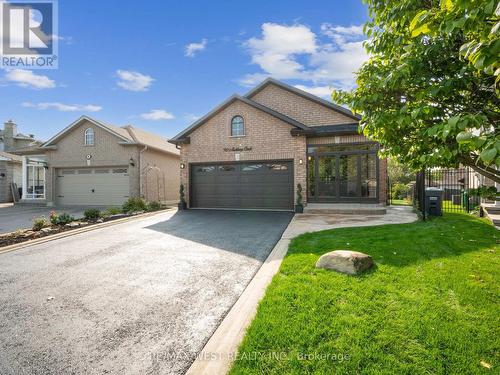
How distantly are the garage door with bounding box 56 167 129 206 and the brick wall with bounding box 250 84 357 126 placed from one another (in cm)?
1039

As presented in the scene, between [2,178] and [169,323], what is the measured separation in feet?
86.0

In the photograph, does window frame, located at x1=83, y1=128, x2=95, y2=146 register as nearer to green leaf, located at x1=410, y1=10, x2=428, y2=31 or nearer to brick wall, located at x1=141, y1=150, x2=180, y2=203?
brick wall, located at x1=141, y1=150, x2=180, y2=203

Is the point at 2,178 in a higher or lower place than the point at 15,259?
higher

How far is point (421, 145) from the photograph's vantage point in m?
3.54

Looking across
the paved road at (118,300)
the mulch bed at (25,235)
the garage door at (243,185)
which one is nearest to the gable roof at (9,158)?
the garage door at (243,185)

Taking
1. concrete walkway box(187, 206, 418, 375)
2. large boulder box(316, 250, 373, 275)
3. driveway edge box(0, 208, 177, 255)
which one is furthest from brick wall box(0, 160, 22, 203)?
large boulder box(316, 250, 373, 275)

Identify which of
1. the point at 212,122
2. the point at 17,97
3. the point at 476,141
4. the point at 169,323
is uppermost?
the point at 17,97

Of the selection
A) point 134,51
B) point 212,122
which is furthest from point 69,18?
point 212,122

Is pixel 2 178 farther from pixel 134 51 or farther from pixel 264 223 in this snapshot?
pixel 264 223

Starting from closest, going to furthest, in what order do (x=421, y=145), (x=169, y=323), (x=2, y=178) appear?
(x=169, y=323), (x=421, y=145), (x=2, y=178)

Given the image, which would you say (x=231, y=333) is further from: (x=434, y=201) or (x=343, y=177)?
(x=343, y=177)

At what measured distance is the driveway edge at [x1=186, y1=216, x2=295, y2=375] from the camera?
→ 7.51 feet

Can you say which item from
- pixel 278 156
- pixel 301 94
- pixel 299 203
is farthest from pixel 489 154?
pixel 301 94

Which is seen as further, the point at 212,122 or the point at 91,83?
the point at 91,83
